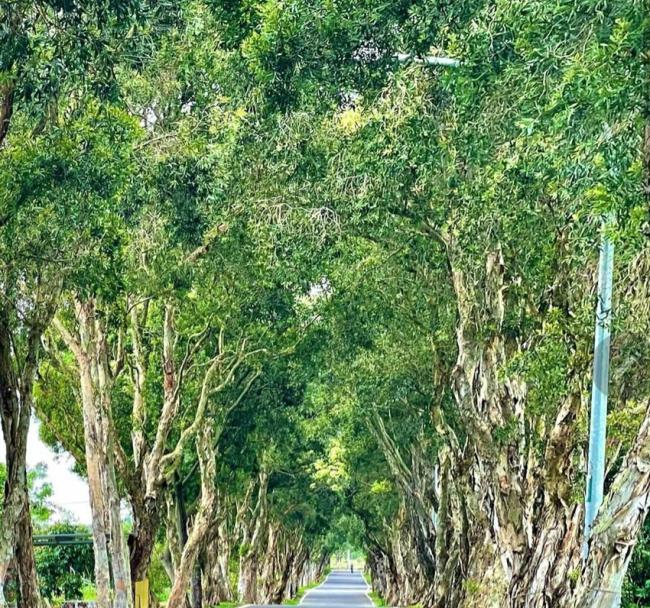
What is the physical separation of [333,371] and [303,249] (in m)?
14.4

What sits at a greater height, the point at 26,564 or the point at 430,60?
the point at 430,60

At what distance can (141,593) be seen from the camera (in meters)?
27.2

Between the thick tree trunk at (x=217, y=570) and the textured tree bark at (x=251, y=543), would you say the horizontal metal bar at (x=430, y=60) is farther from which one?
the textured tree bark at (x=251, y=543)

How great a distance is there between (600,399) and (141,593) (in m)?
15.7

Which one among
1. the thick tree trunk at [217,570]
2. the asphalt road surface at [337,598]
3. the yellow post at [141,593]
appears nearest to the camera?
Result: the yellow post at [141,593]

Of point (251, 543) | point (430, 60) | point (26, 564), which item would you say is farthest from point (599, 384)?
point (251, 543)

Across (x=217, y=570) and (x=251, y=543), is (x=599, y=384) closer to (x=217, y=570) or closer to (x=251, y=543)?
(x=217, y=570)

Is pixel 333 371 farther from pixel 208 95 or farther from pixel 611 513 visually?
pixel 611 513

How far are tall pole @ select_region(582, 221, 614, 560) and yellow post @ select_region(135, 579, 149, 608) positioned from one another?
14.9m

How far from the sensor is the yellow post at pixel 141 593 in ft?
88.2

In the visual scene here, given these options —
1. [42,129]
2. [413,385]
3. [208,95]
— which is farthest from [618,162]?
[413,385]

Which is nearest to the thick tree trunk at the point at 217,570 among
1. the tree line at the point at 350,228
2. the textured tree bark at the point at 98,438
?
the tree line at the point at 350,228

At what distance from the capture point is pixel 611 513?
35.7 ft

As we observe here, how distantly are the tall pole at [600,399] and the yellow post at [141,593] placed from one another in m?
14.9
